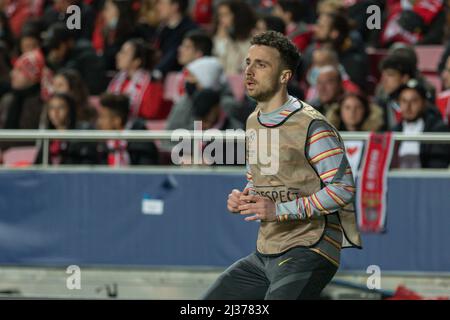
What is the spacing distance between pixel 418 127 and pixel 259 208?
4454mm

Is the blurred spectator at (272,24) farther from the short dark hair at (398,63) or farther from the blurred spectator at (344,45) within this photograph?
the short dark hair at (398,63)

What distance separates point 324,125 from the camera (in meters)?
5.91

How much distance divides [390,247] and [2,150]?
12.5 ft

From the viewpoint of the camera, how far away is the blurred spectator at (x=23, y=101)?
11977 millimetres

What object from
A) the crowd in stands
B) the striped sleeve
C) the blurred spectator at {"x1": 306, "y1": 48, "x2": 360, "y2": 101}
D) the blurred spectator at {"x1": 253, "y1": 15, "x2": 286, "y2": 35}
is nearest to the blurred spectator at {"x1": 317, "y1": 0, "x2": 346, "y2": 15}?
the crowd in stands

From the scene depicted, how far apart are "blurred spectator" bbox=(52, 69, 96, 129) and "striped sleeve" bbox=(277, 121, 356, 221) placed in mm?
5747

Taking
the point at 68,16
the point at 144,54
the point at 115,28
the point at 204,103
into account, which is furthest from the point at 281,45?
the point at 68,16

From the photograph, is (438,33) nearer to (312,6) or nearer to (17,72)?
(312,6)

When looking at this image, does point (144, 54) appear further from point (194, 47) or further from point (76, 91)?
point (76, 91)

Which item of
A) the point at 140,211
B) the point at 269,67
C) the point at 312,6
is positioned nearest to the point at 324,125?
the point at 269,67

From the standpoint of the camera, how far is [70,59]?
1348 centimetres

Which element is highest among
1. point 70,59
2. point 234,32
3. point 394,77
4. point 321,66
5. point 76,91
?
point 234,32

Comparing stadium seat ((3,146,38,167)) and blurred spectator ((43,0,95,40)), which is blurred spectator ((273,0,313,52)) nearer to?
blurred spectator ((43,0,95,40))

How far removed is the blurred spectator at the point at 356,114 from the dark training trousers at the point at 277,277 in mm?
4166
